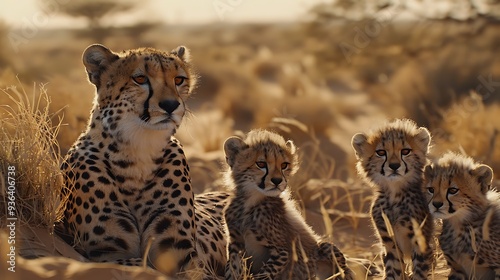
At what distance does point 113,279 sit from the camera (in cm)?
372

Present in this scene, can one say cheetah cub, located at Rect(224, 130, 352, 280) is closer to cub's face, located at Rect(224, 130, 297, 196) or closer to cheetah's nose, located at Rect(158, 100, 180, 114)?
cub's face, located at Rect(224, 130, 297, 196)

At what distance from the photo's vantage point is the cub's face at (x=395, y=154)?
483cm

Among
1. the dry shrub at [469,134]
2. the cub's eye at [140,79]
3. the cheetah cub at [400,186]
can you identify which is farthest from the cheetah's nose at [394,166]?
the dry shrub at [469,134]

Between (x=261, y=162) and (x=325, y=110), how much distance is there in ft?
28.9

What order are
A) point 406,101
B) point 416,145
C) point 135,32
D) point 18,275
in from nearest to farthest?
point 18,275
point 416,145
point 406,101
point 135,32

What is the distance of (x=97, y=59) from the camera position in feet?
15.5

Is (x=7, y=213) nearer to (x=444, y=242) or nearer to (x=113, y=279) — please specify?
(x=113, y=279)

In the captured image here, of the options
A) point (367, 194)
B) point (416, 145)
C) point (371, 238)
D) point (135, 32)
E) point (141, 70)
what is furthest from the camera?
point (135, 32)

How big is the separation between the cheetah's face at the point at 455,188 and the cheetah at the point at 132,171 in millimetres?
1236

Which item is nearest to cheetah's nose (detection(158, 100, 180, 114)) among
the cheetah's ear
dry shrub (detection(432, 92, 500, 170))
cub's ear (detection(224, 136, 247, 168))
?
cub's ear (detection(224, 136, 247, 168))

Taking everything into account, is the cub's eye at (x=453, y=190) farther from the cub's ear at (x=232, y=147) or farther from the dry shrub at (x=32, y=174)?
the dry shrub at (x=32, y=174)

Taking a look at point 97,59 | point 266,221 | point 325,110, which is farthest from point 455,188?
point 325,110

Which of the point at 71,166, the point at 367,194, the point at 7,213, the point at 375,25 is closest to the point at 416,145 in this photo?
the point at 71,166

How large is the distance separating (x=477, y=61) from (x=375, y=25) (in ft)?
6.49
